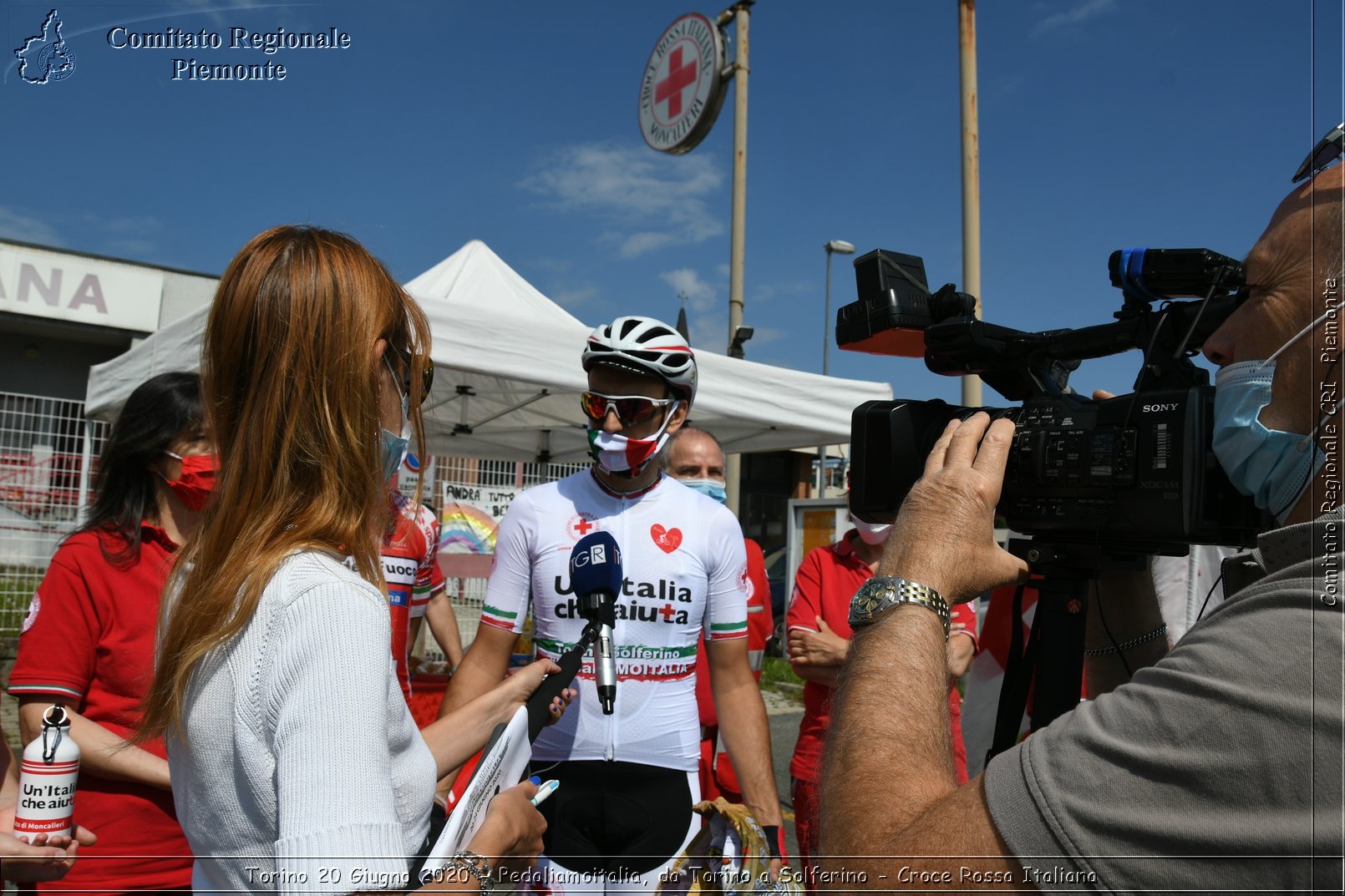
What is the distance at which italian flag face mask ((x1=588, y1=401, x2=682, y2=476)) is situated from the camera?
114 inches

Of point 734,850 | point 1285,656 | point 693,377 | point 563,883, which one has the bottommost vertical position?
point 563,883

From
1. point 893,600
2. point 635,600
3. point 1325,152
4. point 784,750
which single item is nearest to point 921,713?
point 893,600

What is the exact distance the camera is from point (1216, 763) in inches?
32.9

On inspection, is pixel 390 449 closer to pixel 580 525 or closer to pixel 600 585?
pixel 600 585

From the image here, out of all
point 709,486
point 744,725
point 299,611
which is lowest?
point 744,725

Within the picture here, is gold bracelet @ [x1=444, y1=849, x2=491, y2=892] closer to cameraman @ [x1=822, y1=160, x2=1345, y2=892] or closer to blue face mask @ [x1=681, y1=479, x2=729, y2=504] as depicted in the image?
cameraman @ [x1=822, y1=160, x2=1345, y2=892]

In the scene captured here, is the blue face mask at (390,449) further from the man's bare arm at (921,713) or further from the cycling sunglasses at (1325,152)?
the cycling sunglasses at (1325,152)

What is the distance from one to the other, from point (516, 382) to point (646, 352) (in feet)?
10.8

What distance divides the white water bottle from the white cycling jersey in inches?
46.5

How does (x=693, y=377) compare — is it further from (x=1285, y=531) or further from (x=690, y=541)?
(x=1285, y=531)

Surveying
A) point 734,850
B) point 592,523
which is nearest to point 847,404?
point 592,523

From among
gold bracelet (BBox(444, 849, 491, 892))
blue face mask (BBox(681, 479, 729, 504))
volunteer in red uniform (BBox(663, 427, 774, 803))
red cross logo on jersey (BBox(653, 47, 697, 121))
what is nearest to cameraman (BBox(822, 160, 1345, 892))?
gold bracelet (BBox(444, 849, 491, 892))

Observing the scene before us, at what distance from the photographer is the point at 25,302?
55.3ft

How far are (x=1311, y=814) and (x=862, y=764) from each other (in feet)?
1.47
